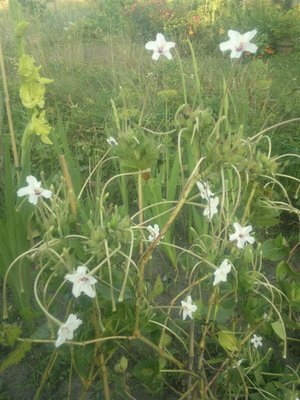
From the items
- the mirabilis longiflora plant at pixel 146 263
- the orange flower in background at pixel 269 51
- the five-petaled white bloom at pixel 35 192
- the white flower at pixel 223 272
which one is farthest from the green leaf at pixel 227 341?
the orange flower in background at pixel 269 51

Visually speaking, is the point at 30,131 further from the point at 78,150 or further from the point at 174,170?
the point at 78,150

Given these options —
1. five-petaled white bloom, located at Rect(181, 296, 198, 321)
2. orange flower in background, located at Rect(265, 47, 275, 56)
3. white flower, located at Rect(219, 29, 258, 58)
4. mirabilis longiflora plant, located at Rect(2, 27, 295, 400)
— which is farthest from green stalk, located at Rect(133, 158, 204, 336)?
orange flower in background, located at Rect(265, 47, 275, 56)

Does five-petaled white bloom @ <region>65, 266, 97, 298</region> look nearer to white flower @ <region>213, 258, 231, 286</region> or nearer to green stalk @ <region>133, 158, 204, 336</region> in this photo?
green stalk @ <region>133, 158, 204, 336</region>

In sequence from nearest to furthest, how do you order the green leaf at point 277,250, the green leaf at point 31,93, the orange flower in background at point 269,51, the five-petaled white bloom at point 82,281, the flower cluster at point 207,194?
the five-petaled white bloom at point 82,281, the flower cluster at point 207,194, the green leaf at point 277,250, the green leaf at point 31,93, the orange flower in background at point 269,51

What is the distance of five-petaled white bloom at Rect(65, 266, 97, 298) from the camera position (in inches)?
26.6

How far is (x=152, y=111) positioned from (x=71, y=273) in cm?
176

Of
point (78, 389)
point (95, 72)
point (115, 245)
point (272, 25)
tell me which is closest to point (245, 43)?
point (115, 245)

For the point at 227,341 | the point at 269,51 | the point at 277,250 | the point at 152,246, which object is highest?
the point at 152,246

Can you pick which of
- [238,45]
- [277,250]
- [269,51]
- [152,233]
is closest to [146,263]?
[152,233]

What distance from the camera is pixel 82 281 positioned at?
69 centimetres

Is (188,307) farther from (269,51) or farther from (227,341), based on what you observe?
(269,51)

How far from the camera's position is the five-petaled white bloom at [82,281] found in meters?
0.68

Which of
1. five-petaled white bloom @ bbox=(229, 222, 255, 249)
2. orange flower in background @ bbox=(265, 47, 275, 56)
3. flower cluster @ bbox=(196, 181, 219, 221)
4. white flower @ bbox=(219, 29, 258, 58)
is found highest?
white flower @ bbox=(219, 29, 258, 58)

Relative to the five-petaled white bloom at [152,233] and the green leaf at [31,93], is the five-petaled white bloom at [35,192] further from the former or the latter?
the green leaf at [31,93]
